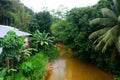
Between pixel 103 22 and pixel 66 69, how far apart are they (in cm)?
736

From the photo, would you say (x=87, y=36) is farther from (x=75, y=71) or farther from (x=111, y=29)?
(x=111, y=29)

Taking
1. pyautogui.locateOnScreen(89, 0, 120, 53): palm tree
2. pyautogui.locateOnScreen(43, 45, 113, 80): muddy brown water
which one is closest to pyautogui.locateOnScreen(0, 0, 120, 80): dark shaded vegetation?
pyautogui.locateOnScreen(89, 0, 120, 53): palm tree

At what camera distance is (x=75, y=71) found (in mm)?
20016

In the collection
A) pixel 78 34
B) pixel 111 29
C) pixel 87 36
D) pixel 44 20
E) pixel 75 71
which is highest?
pixel 44 20

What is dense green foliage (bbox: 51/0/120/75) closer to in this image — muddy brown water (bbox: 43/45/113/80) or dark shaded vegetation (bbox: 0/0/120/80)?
dark shaded vegetation (bbox: 0/0/120/80)

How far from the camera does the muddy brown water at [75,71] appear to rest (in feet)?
58.2

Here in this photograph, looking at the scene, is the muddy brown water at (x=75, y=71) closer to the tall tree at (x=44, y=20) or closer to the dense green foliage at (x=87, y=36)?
the dense green foliage at (x=87, y=36)

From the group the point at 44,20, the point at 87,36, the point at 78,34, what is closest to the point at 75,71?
the point at 87,36

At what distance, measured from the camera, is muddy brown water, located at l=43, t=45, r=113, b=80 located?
17.7 metres

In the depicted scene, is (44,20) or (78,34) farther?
(44,20)

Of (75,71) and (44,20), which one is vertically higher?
(44,20)

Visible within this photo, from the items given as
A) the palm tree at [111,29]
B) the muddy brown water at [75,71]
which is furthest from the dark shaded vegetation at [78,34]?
the muddy brown water at [75,71]

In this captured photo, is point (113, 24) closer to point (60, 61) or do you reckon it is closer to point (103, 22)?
point (103, 22)

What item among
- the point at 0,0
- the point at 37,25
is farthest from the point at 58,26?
the point at 0,0
